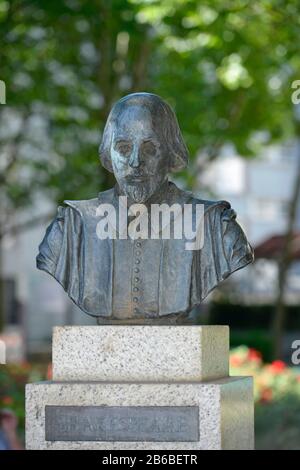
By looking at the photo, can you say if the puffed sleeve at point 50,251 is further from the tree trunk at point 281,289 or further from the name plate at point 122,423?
the tree trunk at point 281,289

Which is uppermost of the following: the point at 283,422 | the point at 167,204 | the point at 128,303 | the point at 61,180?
the point at 61,180

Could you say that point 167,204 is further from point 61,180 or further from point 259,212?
point 259,212

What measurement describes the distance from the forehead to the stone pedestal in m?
1.19

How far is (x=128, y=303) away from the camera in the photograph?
8.05 metres

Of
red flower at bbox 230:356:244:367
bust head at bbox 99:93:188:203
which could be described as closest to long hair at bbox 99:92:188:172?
bust head at bbox 99:93:188:203

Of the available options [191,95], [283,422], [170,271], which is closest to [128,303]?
[170,271]

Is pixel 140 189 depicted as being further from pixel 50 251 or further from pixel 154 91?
pixel 154 91

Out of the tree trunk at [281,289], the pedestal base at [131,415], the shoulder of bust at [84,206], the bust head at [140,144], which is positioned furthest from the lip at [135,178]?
the tree trunk at [281,289]

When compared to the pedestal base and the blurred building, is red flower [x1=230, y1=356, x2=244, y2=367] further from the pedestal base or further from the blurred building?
the blurred building

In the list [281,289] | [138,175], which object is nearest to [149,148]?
[138,175]

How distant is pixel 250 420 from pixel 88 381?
1189 millimetres

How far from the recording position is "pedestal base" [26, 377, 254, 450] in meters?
7.58

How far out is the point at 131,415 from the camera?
7.66m

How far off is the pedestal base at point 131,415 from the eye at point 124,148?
1420 millimetres
